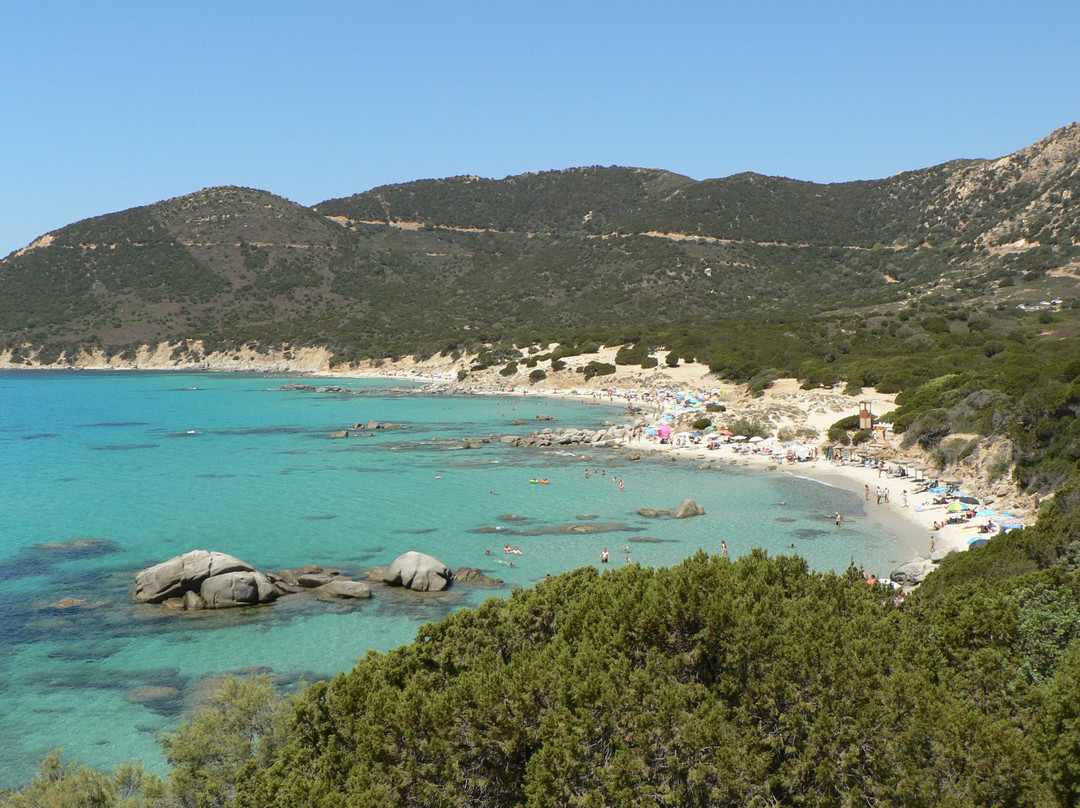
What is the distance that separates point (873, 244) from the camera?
145 meters

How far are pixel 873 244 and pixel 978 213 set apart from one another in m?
18.0

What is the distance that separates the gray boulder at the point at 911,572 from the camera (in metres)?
26.2

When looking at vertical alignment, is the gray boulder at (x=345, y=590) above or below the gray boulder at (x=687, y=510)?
below

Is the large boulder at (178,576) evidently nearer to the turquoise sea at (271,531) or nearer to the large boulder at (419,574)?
the turquoise sea at (271,531)

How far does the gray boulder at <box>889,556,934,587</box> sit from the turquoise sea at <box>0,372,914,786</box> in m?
1.36

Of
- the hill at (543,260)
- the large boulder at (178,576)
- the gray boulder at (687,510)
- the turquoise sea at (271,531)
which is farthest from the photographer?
the hill at (543,260)

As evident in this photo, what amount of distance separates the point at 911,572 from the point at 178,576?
24.2m

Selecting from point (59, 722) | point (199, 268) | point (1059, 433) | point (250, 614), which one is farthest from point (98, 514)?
point (199, 268)

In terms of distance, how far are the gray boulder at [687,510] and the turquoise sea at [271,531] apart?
38.8 inches

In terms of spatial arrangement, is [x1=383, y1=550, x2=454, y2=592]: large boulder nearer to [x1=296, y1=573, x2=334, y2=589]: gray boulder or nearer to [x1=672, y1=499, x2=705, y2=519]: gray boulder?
[x1=296, y1=573, x2=334, y2=589]: gray boulder

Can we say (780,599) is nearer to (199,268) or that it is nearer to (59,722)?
(59,722)

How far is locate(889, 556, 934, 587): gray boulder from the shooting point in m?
26.2

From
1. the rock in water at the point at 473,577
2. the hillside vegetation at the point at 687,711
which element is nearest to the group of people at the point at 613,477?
the rock in water at the point at 473,577

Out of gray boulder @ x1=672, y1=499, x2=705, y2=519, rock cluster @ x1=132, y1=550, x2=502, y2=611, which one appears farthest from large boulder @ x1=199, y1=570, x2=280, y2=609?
→ gray boulder @ x1=672, y1=499, x2=705, y2=519
